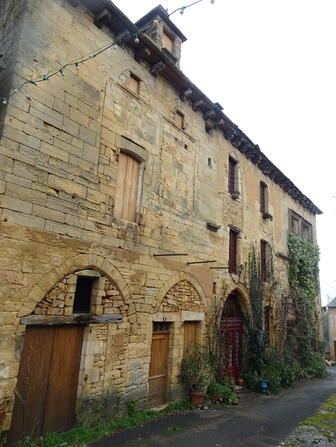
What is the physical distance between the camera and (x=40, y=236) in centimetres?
523

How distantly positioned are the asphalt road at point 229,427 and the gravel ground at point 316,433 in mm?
754

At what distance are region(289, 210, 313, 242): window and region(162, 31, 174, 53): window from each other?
9.88m

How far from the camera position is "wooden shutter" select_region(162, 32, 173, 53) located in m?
9.38

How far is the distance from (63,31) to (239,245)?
804 centimetres

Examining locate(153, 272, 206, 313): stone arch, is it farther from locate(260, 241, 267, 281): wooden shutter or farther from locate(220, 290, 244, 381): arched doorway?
locate(260, 241, 267, 281): wooden shutter

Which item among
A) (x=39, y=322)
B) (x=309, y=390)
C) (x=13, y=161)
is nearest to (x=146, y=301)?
(x=39, y=322)

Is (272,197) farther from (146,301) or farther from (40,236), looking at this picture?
(40,236)

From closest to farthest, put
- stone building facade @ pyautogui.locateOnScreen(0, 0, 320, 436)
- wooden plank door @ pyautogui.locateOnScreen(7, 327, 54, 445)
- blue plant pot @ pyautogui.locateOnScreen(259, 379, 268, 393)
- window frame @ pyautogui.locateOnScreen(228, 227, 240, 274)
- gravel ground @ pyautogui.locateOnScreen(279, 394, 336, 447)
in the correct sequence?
gravel ground @ pyautogui.locateOnScreen(279, 394, 336, 447), wooden plank door @ pyautogui.locateOnScreen(7, 327, 54, 445), stone building facade @ pyautogui.locateOnScreen(0, 0, 320, 436), blue plant pot @ pyautogui.locateOnScreen(259, 379, 268, 393), window frame @ pyautogui.locateOnScreen(228, 227, 240, 274)

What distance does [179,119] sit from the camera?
9047 mm

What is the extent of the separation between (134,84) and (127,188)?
8.94ft

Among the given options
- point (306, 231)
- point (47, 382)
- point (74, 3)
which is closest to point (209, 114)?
point (74, 3)

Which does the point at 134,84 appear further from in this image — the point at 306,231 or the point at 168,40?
the point at 306,231

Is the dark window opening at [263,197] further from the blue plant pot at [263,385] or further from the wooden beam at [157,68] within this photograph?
the wooden beam at [157,68]

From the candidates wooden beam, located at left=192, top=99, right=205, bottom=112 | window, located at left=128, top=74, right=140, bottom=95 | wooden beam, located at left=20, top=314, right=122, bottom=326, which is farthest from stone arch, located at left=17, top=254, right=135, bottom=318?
wooden beam, located at left=192, top=99, right=205, bottom=112
